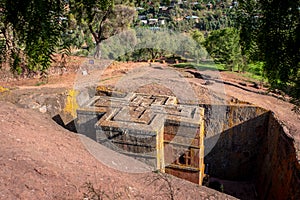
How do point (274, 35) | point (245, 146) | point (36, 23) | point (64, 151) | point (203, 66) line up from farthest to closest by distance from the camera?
point (203, 66) → point (245, 146) → point (64, 151) → point (274, 35) → point (36, 23)

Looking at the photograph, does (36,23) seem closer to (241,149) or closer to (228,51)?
(241,149)

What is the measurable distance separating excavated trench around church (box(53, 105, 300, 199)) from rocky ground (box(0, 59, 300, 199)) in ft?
2.43

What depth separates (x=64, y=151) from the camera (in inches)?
311

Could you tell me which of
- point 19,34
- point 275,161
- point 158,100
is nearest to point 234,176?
point 275,161

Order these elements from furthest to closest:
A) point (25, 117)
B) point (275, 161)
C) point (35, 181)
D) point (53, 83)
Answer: point (53, 83) < point (275, 161) < point (25, 117) < point (35, 181)

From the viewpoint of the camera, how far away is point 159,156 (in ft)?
30.4

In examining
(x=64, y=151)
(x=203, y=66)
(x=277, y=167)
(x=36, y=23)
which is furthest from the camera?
(x=203, y=66)

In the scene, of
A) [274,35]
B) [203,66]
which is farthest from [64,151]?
[203,66]

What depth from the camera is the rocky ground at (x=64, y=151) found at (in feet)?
19.6

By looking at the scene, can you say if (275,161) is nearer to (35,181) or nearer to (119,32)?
(35,181)

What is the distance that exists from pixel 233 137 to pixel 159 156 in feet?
16.6

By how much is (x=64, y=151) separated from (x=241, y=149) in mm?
8397

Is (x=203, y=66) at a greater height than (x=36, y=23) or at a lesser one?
lesser

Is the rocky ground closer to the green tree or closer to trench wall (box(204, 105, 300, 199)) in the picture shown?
trench wall (box(204, 105, 300, 199))
